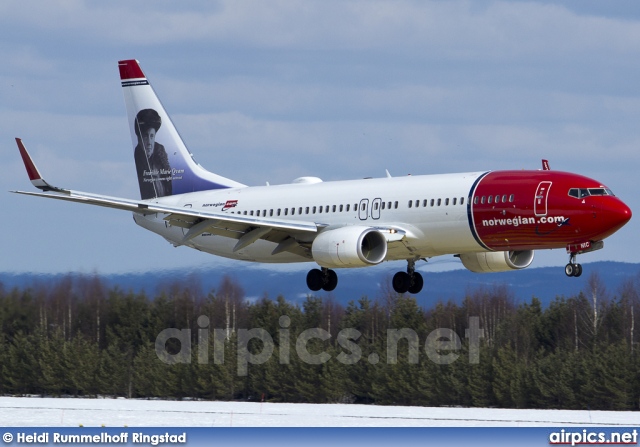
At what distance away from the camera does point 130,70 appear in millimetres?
62000

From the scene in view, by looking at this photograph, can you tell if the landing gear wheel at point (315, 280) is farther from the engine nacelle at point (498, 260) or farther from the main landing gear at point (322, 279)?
the engine nacelle at point (498, 260)

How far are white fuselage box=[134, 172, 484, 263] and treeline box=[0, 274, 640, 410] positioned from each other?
43.8 meters

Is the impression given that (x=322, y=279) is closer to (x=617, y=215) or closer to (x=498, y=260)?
(x=498, y=260)

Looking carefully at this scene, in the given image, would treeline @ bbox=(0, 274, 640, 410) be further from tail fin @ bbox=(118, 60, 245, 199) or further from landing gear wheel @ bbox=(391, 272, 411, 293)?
landing gear wheel @ bbox=(391, 272, 411, 293)

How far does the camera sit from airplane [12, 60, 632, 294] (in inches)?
1834

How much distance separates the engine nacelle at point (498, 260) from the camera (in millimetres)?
51406

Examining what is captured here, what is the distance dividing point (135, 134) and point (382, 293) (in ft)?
190

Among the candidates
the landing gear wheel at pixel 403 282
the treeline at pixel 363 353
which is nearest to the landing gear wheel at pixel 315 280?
the landing gear wheel at pixel 403 282

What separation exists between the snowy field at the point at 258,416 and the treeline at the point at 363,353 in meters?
36.9

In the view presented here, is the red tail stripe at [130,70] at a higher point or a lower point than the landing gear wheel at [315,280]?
higher

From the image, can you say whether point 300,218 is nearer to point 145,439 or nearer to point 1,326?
point 145,439

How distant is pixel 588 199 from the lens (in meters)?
46.3

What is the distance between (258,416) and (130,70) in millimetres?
16614

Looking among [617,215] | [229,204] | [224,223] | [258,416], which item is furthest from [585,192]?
[258,416]
